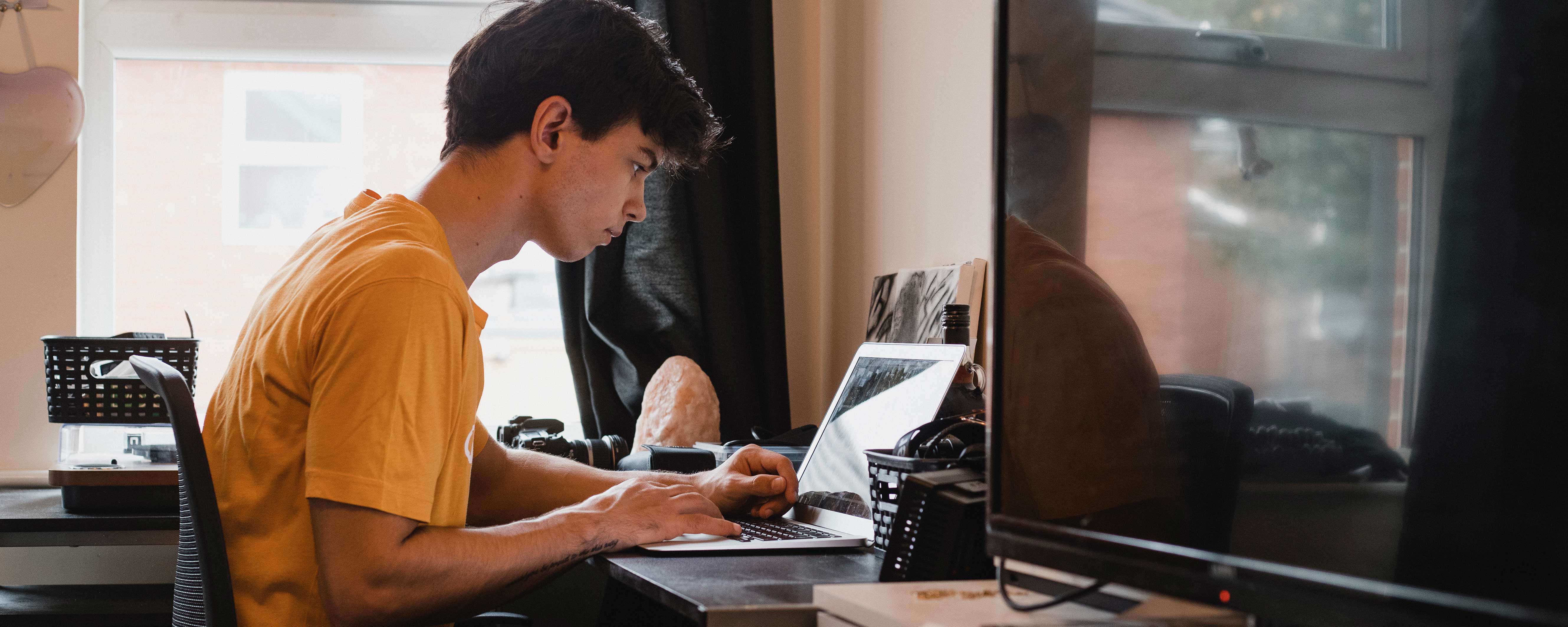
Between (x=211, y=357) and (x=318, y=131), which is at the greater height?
(x=318, y=131)

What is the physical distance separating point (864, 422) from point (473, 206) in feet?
1.81

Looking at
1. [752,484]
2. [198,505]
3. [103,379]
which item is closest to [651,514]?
[752,484]

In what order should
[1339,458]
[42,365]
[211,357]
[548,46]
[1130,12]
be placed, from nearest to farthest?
[1339,458], [1130,12], [548,46], [42,365], [211,357]

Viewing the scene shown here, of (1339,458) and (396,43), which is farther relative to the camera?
(396,43)

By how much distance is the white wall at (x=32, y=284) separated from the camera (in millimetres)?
1997

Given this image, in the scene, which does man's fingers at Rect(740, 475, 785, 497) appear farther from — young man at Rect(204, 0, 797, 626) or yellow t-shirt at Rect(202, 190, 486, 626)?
yellow t-shirt at Rect(202, 190, 486, 626)

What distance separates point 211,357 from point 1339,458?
226 cm

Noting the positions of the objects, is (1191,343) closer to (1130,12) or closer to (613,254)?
(1130,12)

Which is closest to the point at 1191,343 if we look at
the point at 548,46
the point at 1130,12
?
the point at 1130,12

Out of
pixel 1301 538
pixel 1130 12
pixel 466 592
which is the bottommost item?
pixel 466 592

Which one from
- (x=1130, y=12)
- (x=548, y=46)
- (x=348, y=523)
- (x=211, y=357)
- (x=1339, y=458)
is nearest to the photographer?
(x=1339, y=458)

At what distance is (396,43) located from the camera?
2246 mm

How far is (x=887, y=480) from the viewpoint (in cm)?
101

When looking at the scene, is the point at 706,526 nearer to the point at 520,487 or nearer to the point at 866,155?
the point at 520,487
